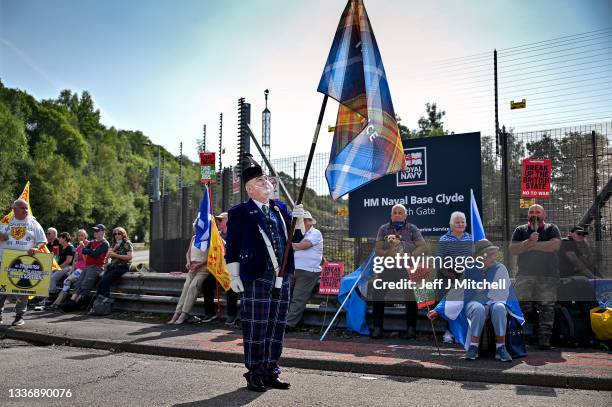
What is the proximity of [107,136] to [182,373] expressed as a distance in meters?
115

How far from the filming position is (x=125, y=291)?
12.3 metres

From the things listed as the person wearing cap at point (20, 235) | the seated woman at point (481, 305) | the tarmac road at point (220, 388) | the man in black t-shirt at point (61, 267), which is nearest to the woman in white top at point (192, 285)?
the person wearing cap at point (20, 235)

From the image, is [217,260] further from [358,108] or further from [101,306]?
[358,108]

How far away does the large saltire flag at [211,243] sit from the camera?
1047cm

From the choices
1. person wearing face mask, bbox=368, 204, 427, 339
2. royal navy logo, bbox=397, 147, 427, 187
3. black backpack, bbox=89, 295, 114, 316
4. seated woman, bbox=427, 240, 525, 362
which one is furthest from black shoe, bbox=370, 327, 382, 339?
black backpack, bbox=89, 295, 114, 316

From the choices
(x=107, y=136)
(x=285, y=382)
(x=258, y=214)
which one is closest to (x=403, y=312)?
(x=285, y=382)

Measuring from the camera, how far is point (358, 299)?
29.7ft

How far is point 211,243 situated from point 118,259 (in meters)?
2.69

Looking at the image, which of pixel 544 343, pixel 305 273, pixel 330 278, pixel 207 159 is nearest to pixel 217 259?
pixel 305 273

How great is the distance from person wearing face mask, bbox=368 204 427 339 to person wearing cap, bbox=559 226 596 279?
1932 millimetres

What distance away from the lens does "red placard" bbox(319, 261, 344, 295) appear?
952 cm

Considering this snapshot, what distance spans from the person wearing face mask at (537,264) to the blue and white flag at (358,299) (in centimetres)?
217

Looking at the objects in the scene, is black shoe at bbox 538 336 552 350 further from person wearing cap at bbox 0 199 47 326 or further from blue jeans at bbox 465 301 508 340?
person wearing cap at bbox 0 199 47 326

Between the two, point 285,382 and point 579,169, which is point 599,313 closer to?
point 579,169
